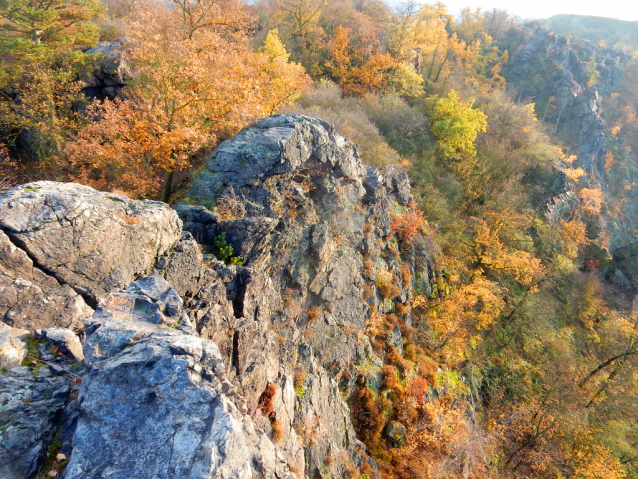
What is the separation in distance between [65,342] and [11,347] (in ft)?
2.10

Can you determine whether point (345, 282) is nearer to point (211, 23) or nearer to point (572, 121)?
point (211, 23)

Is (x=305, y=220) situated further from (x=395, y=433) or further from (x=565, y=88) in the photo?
(x=565, y=88)

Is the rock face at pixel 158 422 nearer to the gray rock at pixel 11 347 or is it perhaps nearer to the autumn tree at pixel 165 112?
the gray rock at pixel 11 347

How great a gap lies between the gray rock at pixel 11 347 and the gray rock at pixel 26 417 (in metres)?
0.15

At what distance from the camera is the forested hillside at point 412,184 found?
1329cm

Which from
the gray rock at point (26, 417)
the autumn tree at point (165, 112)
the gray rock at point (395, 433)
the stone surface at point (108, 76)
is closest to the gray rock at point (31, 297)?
the gray rock at point (26, 417)

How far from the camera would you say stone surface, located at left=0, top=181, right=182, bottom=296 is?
5.73 m

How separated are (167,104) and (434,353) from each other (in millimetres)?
19937

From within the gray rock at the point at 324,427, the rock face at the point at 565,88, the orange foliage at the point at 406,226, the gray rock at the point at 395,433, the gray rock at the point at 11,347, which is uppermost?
the rock face at the point at 565,88

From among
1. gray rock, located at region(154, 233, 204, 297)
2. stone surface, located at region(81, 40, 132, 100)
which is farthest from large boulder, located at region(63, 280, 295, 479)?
stone surface, located at region(81, 40, 132, 100)

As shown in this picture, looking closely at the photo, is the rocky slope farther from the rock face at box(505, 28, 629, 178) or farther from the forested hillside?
the rock face at box(505, 28, 629, 178)

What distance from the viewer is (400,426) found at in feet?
47.8

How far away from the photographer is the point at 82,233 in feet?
20.6

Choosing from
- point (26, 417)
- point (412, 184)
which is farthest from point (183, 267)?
point (412, 184)
